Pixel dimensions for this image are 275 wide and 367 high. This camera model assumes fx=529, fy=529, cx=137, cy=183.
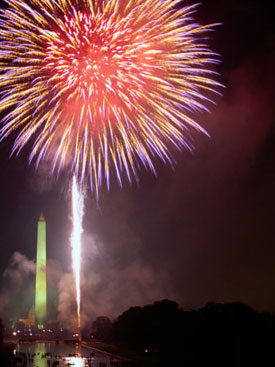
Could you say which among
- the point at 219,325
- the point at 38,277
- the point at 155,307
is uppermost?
the point at 38,277

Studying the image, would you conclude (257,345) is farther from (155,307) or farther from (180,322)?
(155,307)

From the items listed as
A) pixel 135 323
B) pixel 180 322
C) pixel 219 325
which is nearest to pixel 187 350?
pixel 219 325

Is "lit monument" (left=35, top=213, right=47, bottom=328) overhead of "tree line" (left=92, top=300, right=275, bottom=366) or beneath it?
overhead

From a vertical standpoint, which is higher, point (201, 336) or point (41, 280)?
point (41, 280)

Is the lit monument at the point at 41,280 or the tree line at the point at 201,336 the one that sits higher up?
the lit monument at the point at 41,280

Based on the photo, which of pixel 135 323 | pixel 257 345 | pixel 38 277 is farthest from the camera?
pixel 38 277

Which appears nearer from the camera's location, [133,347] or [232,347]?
[232,347]

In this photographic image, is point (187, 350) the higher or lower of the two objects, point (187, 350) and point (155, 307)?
the lower

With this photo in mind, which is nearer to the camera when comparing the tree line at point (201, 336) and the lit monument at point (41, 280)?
the tree line at point (201, 336)

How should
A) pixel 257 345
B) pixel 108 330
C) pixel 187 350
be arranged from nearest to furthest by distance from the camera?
pixel 257 345 < pixel 187 350 < pixel 108 330

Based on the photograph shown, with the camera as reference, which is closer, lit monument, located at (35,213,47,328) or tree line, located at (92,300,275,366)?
tree line, located at (92,300,275,366)

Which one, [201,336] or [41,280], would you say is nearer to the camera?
[201,336]
